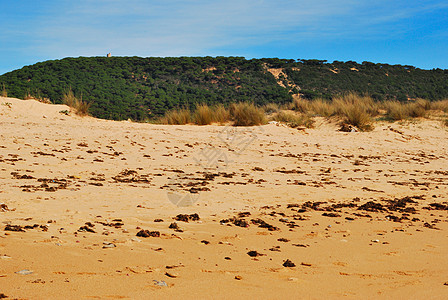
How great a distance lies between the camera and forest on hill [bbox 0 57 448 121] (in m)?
40.7

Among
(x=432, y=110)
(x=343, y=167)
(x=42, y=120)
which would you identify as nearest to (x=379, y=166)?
(x=343, y=167)

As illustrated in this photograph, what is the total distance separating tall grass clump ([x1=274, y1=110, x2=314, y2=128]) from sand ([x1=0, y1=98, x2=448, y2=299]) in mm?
5271

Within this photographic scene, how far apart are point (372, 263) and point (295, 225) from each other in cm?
135

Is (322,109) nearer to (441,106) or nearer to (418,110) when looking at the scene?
(418,110)

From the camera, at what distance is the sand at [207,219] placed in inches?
113

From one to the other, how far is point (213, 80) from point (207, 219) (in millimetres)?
47103

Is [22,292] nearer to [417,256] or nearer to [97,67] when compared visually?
[417,256]

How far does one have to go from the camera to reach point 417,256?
3.94m

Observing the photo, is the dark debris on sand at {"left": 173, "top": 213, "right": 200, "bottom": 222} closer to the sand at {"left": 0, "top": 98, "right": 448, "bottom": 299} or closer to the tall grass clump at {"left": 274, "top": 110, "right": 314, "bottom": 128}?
the sand at {"left": 0, "top": 98, "right": 448, "bottom": 299}

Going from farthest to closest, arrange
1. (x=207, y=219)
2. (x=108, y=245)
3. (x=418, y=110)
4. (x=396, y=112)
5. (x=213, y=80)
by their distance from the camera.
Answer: (x=213, y=80) < (x=418, y=110) < (x=396, y=112) < (x=207, y=219) < (x=108, y=245)

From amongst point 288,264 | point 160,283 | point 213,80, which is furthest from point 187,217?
Answer: point 213,80

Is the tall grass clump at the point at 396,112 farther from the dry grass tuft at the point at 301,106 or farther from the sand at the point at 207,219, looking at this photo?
the sand at the point at 207,219

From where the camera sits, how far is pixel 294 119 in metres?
17.7

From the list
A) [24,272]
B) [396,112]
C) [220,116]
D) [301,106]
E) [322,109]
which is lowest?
[24,272]
